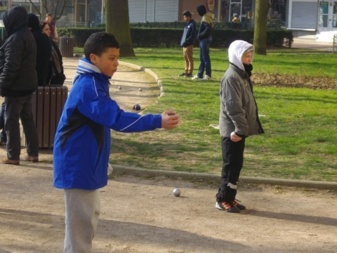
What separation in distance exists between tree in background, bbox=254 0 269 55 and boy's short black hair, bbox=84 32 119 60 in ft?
87.0

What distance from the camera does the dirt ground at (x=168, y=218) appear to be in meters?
7.20

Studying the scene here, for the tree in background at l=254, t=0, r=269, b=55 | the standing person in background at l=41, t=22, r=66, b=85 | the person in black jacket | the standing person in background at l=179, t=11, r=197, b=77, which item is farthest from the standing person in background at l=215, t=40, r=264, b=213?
the tree in background at l=254, t=0, r=269, b=55

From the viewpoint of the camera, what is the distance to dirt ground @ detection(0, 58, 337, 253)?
720 centimetres

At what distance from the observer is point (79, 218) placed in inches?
217

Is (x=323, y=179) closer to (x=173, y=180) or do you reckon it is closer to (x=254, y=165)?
(x=254, y=165)

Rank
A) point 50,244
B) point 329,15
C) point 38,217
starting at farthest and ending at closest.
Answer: point 329,15 → point 38,217 → point 50,244

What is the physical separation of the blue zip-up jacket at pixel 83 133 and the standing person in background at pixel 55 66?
5.76 m

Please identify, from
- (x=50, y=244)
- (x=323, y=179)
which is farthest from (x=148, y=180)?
(x=50, y=244)

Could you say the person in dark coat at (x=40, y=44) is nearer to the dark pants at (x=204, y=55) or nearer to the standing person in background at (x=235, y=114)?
the standing person in background at (x=235, y=114)

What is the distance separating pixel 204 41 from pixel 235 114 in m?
12.5

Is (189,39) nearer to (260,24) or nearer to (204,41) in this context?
(204,41)

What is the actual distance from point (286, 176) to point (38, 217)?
317 cm

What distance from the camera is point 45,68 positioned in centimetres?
1098

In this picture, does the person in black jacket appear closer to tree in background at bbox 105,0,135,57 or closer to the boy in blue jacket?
the boy in blue jacket
